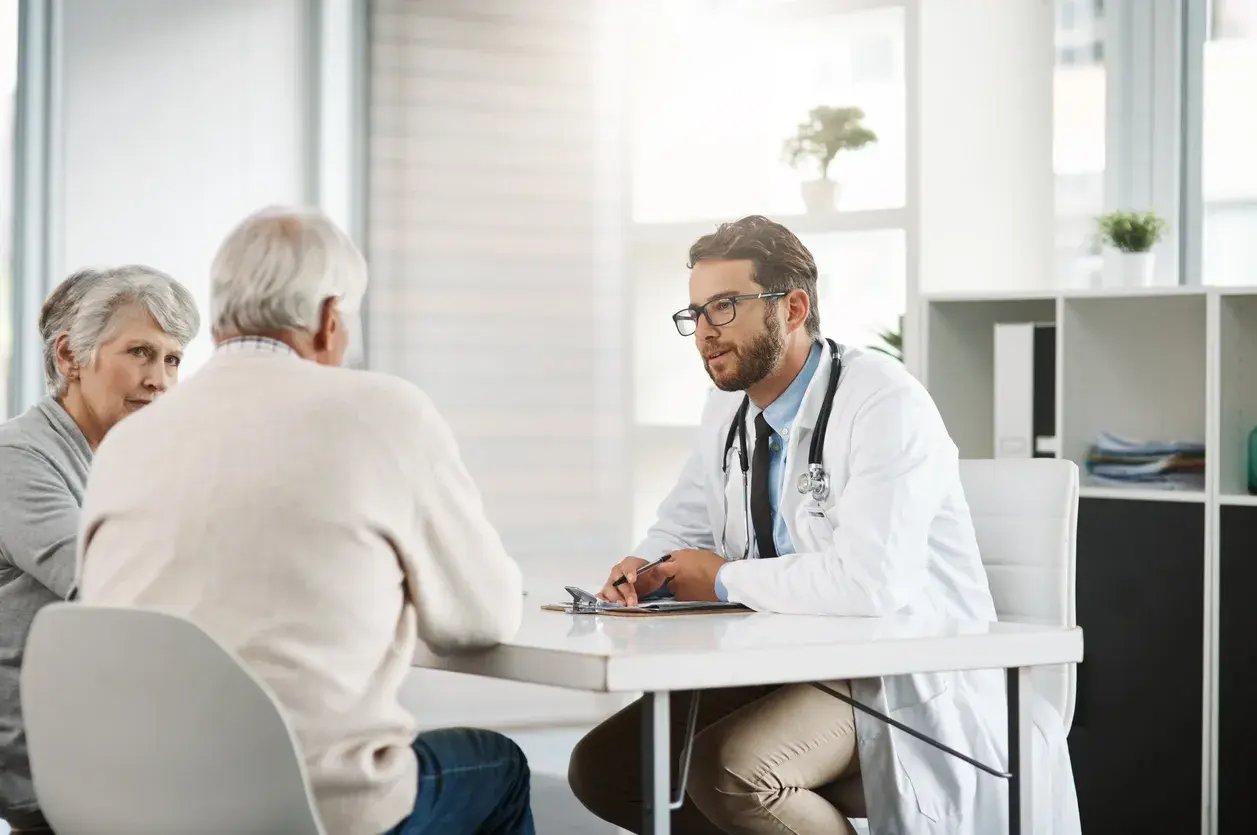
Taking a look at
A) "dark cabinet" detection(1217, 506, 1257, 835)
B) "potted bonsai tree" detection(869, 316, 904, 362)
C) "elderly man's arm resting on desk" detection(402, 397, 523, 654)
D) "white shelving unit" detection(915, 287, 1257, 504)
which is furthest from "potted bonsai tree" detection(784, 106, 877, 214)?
"elderly man's arm resting on desk" detection(402, 397, 523, 654)

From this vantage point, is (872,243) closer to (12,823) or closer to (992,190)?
(992,190)

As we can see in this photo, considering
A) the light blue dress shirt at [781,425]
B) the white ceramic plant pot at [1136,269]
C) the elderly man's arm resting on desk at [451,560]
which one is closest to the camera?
the elderly man's arm resting on desk at [451,560]

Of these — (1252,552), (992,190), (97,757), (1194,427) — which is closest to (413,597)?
(97,757)

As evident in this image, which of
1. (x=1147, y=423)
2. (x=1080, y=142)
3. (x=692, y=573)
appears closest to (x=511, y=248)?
(x=1080, y=142)

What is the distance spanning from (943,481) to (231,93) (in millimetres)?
3246

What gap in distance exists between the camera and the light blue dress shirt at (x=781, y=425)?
2570 mm

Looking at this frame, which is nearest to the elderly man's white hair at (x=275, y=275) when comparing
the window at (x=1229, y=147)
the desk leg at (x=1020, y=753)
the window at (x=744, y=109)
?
the desk leg at (x=1020, y=753)

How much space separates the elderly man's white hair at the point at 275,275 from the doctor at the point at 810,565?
2.78ft

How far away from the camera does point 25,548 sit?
88.1 inches

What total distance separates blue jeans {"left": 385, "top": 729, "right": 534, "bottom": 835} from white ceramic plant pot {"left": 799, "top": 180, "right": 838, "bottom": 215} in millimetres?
2549

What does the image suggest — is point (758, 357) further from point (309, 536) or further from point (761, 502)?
point (309, 536)

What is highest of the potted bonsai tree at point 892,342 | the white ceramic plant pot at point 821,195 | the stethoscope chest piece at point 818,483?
the white ceramic plant pot at point 821,195

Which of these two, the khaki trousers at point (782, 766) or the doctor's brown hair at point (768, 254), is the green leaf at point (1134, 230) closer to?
the doctor's brown hair at point (768, 254)

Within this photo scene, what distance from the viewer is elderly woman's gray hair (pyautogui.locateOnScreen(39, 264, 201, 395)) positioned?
2.47 meters
